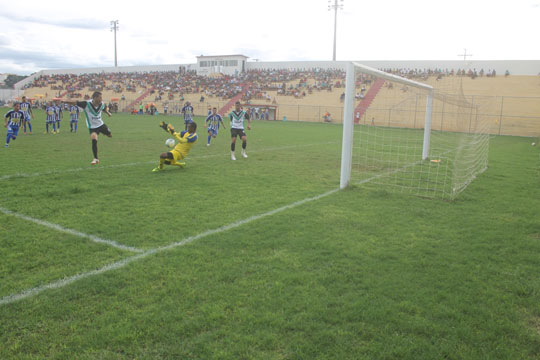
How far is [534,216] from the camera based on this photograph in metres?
6.09

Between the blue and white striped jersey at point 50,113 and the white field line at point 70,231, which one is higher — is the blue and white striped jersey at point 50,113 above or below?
above

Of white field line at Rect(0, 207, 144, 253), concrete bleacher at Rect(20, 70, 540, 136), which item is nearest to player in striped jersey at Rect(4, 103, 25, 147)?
white field line at Rect(0, 207, 144, 253)

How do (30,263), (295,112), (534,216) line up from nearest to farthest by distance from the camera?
(30,263), (534,216), (295,112)

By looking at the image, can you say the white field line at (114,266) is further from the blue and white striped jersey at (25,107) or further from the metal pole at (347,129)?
the blue and white striped jersey at (25,107)

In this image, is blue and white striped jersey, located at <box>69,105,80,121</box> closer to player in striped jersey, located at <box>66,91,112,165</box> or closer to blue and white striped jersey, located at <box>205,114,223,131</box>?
blue and white striped jersey, located at <box>205,114,223,131</box>

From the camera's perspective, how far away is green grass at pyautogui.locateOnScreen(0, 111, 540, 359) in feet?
8.91

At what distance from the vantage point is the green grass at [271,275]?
8.91 feet

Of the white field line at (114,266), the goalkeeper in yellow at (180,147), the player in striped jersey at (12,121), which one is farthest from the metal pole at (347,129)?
the player in striped jersey at (12,121)

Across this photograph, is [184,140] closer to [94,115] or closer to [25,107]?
[94,115]

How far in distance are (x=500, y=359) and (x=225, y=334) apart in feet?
6.27

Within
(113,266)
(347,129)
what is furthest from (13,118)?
(113,266)

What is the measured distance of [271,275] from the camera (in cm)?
374

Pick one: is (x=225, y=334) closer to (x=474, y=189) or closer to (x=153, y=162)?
(x=474, y=189)

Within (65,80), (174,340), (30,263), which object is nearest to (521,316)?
(174,340)
